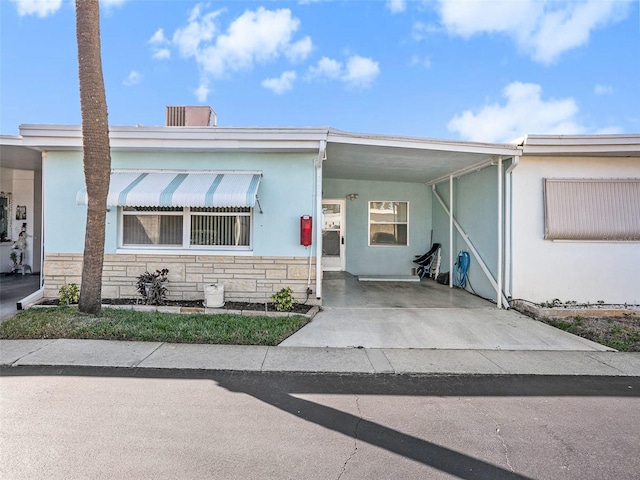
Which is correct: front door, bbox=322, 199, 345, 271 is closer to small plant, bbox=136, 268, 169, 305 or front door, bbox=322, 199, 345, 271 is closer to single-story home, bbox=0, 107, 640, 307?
single-story home, bbox=0, 107, 640, 307

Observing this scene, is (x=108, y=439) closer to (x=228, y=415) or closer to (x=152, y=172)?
(x=228, y=415)

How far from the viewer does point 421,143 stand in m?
7.16

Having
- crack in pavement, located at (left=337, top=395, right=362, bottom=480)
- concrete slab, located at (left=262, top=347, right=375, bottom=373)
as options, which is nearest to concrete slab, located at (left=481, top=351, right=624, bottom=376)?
concrete slab, located at (left=262, top=347, right=375, bottom=373)

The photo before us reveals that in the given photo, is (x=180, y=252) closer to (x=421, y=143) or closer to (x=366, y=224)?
(x=421, y=143)

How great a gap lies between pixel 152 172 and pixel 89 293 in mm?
2715

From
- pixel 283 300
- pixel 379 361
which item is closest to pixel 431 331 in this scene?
pixel 379 361

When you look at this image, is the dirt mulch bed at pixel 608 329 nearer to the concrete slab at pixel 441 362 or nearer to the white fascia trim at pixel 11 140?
the concrete slab at pixel 441 362

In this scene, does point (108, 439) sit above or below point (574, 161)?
below

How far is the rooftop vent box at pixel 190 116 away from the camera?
27.2 ft

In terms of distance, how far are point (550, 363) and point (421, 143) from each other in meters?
4.54

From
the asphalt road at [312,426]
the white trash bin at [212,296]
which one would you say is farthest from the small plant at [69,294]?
the asphalt road at [312,426]

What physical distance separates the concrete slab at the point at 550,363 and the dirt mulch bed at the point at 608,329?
0.85 meters

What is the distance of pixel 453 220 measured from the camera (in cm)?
1020

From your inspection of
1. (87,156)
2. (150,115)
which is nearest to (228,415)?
(87,156)
